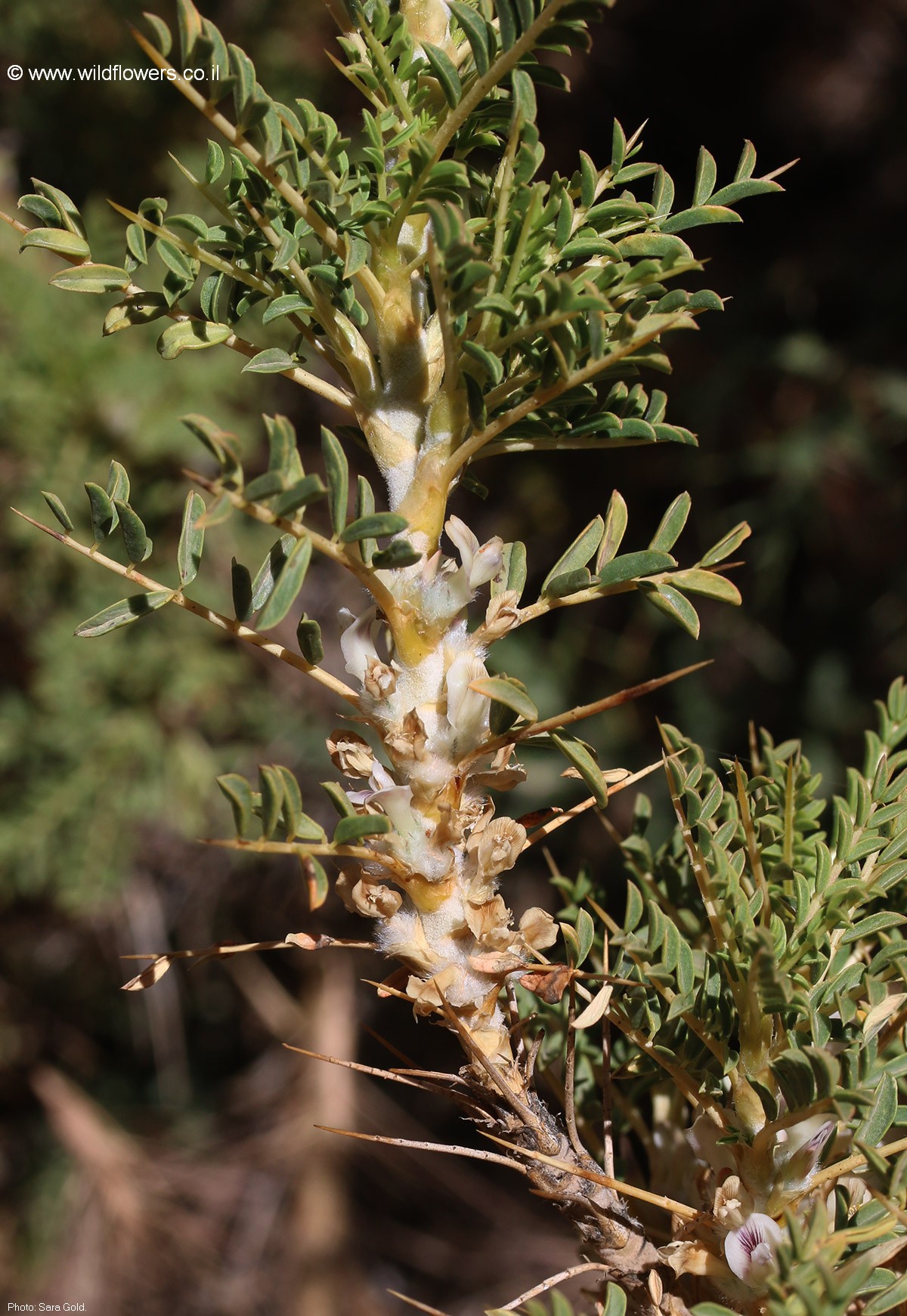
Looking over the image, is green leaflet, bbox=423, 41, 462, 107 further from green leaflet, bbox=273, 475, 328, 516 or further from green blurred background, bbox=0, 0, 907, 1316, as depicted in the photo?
green blurred background, bbox=0, 0, 907, 1316

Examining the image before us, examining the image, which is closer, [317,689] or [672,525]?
[672,525]

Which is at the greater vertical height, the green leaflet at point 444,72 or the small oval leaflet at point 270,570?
the green leaflet at point 444,72

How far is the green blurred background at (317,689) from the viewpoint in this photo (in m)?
1.08

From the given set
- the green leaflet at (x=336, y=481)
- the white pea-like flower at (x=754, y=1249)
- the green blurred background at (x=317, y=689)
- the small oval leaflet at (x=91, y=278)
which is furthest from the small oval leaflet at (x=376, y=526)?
the green blurred background at (x=317, y=689)

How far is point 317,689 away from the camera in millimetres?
1333

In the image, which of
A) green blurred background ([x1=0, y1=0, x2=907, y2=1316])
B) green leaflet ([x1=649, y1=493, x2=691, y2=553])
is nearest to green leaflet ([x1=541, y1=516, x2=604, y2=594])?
green leaflet ([x1=649, y1=493, x2=691, y2=553])

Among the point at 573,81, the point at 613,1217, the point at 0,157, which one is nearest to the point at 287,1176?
the point at 613,1217

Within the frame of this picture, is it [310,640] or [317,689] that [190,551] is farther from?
[317,689]

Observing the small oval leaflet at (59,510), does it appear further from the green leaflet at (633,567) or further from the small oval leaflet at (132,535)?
the green leaflet at (633,567)

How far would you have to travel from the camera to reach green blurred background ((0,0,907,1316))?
1.08 m

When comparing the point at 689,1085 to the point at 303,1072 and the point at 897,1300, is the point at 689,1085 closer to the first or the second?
the point at 897,1300

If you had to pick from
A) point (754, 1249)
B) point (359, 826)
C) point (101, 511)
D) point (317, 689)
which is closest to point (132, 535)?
point (101, 511)

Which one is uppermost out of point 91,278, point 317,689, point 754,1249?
point 91,278

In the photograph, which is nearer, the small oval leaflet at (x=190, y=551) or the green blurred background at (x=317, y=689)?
the small oval leaflet at (x=190, y=551)
